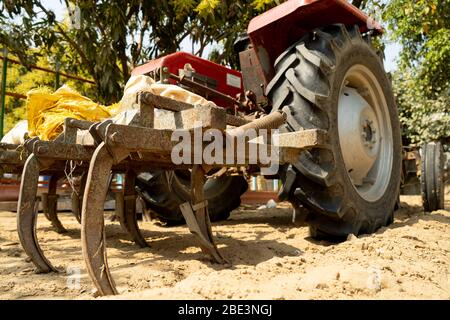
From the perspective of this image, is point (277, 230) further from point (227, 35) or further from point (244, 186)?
point (227, 35)

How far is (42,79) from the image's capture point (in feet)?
42.8

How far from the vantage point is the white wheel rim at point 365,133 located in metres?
3.00

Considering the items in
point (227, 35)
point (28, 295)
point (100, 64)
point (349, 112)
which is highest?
point (227, 35)

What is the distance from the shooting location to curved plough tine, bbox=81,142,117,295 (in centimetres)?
157

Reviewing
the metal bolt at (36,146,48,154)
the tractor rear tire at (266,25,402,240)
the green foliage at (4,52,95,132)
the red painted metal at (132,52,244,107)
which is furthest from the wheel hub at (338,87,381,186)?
the green foliage at (4,52,95,132)

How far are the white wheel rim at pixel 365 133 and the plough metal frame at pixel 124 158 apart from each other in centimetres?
89

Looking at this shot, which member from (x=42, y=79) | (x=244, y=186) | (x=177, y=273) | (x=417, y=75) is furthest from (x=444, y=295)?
(x=42, y=79)

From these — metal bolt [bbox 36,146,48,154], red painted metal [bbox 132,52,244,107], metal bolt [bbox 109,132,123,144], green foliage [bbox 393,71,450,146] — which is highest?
green foliage [bbox 393,71,450,146]

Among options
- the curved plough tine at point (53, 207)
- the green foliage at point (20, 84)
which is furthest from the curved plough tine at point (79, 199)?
the green foliage at point (20, 84)

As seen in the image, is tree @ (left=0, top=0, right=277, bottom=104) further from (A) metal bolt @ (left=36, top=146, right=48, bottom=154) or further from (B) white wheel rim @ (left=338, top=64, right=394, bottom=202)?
(A) metal bolt @ (left=36, top=146, right=48, bottom=154)

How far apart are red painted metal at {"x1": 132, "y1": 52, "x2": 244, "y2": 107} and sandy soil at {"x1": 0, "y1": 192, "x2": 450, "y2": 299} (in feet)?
4.25

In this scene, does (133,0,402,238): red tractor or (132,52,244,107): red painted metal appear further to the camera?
(132,52,244,107): red painted metal

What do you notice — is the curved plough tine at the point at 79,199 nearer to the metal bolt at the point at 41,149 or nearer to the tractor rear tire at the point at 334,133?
the metal bolt at the point at 41,149

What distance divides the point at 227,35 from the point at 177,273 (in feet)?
19.2
